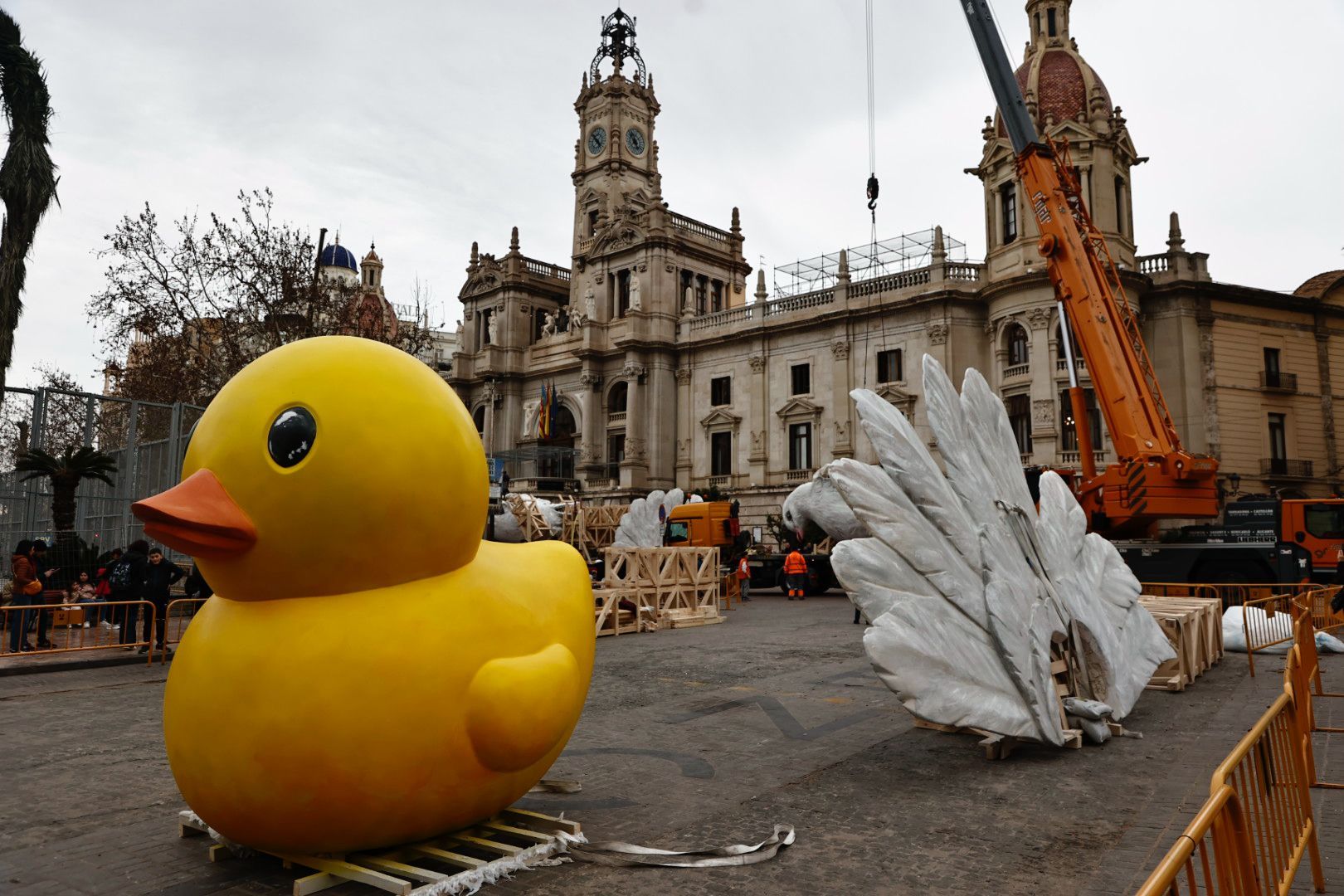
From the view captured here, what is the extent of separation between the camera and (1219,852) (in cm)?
283

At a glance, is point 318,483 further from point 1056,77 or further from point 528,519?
point 1056,77

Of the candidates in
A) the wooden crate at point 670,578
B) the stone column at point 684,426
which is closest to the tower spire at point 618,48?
the stone column at point 684,426

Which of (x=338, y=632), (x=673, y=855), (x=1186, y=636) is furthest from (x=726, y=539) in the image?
(x=338, y=632)

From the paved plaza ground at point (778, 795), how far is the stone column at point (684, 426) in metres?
30.2

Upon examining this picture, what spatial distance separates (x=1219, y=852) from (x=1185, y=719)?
6027 millimetres

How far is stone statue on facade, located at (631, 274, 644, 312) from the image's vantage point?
41219mm

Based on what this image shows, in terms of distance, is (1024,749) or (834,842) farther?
(1024,749)

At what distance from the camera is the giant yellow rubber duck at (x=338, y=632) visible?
3.70m

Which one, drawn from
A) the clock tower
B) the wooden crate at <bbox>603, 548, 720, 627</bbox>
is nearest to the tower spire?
the clock tower

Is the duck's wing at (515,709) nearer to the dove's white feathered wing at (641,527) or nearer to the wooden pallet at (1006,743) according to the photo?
the wooden pallet at (1006,743)

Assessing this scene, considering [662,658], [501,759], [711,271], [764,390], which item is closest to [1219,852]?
[501,759]

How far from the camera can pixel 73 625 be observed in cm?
1473

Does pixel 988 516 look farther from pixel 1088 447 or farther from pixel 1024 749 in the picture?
pixel 1088 447

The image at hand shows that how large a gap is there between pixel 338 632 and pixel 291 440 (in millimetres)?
873
